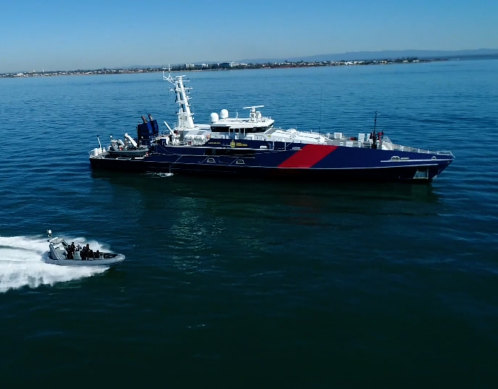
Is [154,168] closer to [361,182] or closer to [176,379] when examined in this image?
[361,182]

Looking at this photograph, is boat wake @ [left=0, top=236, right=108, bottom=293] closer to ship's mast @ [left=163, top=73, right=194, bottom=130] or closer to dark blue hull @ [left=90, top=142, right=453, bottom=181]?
dark blue hull @ [left=90, top=142, right=453, bottom=181]

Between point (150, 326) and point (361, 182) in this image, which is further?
point (361, 182)

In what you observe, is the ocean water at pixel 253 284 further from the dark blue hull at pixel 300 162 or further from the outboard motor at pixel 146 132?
the outboard motor at pixel 146 132

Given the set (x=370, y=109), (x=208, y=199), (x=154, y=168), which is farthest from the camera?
(x=370, y=109)

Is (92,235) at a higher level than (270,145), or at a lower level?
lower

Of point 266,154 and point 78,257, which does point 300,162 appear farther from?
point 78,257

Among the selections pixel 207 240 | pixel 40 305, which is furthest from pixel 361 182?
pixel 40 305
